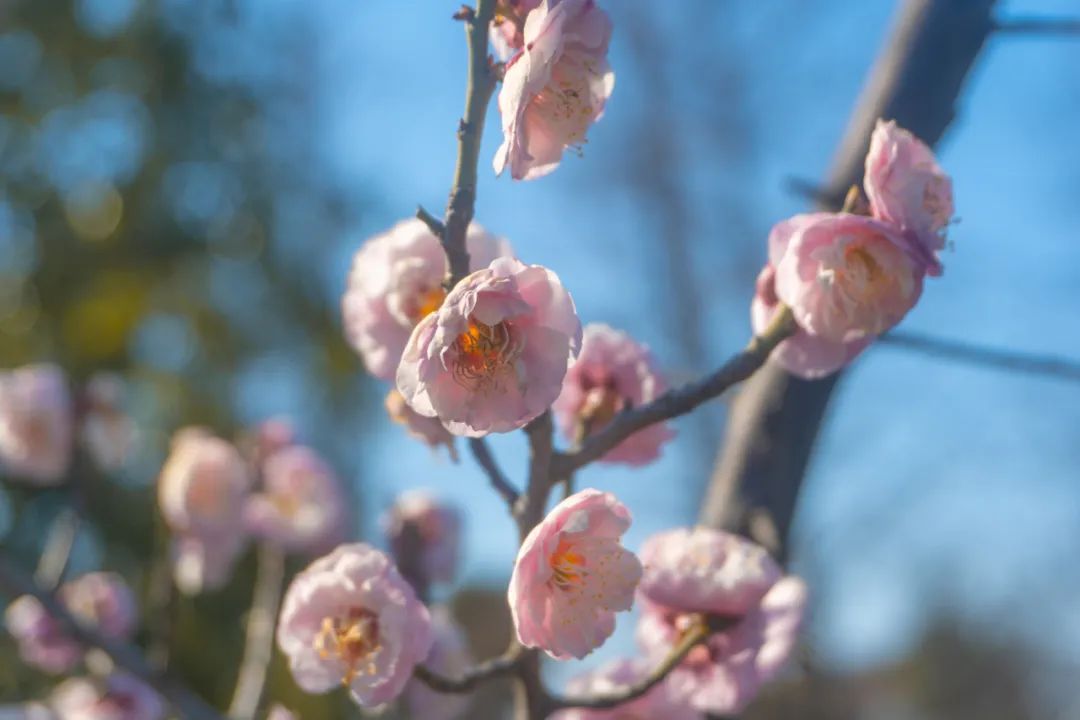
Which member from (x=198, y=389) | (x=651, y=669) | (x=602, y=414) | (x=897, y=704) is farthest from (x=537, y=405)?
(x=897, y=704)

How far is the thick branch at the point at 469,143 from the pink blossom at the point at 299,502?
1.11m

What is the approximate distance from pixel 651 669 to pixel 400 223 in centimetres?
40

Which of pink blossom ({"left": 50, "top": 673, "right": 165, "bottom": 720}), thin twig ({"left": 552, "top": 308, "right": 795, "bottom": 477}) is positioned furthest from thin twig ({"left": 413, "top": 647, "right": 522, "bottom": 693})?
pink blossom ({"left": 50, "top": 673, "right": 165, "bottom": 720})

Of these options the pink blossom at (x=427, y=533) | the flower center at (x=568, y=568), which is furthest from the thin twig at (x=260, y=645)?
the flower center at (x=568, y=568)

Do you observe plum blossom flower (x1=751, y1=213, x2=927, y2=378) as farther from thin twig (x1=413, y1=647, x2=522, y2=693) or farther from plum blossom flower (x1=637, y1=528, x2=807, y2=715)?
thin twig (x1=413, y1=647, x2=522, y2=693)

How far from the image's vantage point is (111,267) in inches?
205

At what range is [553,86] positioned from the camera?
25.3 inches

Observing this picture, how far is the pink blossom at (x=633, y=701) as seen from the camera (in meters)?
0.82

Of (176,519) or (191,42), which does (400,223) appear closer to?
(176,519)

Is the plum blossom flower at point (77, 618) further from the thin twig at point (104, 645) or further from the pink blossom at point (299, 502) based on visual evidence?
the pink blossom at point (299, 502)

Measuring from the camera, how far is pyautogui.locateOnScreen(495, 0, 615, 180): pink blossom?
0.59 metres

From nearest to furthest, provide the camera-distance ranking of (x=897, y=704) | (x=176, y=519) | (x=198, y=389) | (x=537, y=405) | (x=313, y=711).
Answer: (x=537, y=405) < (x=176, y=519) < (x=313, y=711) < (x=198, y=389) < (x=897, y=704)

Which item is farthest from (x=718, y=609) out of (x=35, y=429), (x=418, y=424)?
(x=35, y=429)

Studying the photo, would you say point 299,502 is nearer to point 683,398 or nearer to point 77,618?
point 77,618
